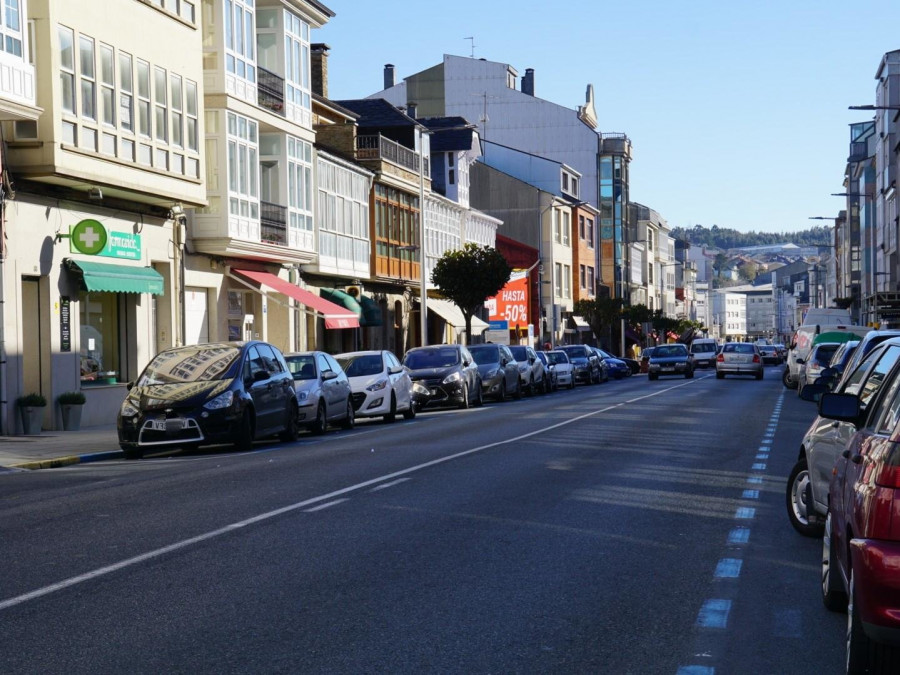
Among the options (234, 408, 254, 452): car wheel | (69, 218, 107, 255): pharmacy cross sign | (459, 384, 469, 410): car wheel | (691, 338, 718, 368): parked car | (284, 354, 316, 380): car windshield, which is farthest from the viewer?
(691, 338, 718, 368): parked car

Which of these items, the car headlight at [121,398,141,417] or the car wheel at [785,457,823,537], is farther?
the car headlight at [121,398,141,417]

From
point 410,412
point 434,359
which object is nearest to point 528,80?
point 434,359

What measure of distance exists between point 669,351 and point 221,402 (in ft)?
133

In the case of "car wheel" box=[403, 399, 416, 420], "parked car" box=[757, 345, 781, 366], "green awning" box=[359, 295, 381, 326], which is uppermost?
"green awning" box=[359, 295, 381, 326]

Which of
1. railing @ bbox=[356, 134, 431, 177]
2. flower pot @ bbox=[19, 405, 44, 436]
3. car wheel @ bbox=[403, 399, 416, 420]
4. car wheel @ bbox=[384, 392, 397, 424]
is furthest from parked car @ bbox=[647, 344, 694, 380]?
flower pot @ bbox=[19, 405, 44, 436]

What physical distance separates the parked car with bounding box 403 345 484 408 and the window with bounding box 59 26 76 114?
39.2 feet

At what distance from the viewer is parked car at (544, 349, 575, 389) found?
5059 cm

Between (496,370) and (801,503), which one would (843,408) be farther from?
(496,370)

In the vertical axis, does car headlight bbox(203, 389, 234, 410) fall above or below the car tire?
above

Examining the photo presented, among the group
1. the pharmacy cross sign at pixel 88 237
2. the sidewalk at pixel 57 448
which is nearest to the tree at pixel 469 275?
the pharmacy cross sign at pixel 88 237

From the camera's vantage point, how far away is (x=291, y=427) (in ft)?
75.6

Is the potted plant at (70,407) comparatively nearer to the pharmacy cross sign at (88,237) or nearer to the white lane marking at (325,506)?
the pharmacy cross sign at (88,237)

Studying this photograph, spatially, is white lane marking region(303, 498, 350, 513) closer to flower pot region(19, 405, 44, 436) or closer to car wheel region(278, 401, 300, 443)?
car wheel region(278, 401, 300, 443)

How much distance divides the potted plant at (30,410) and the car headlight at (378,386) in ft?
22.7
